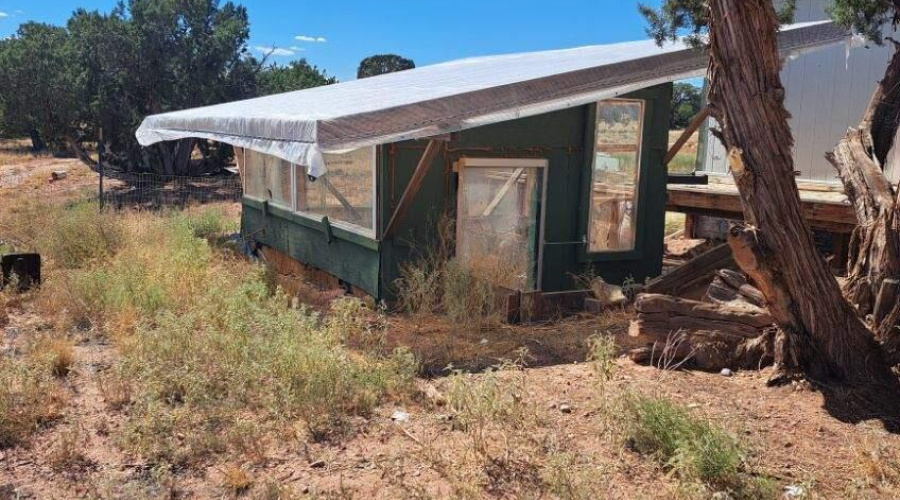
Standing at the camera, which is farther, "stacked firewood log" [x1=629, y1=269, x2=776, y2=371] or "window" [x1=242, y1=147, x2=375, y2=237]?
"window" [x1=242, y1=147, x2=375, y2=237]

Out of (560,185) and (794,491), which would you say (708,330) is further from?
(560,185)

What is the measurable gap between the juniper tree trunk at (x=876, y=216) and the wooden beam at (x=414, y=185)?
337cm

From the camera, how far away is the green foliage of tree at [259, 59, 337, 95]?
26.2 meters

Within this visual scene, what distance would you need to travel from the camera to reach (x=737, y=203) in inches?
416

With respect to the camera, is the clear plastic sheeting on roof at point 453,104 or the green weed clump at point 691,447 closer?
the green weed clump at point 691,447

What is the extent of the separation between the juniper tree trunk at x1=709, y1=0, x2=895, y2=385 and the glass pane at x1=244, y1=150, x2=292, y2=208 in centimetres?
714

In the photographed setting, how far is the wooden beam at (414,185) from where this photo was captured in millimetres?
7199

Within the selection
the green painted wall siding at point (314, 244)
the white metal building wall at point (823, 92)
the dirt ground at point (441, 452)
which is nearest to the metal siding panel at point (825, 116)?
the white metal building wall at point (823, 92)

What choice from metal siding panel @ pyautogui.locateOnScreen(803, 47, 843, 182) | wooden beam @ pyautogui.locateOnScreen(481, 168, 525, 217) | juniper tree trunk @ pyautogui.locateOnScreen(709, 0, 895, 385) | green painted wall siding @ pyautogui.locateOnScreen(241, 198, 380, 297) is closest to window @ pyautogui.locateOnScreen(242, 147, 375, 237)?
green painted wall siding @ pyautogui.locateOnScreen(241, 198, 380, 297)

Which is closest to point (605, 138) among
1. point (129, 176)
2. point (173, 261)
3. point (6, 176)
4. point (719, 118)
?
point (719, 118)

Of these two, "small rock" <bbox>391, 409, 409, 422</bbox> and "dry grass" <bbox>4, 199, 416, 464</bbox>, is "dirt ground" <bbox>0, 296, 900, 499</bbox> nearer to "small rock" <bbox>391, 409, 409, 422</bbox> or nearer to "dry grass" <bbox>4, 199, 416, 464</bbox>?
"small rock" <bbox>391, 409, 409, 422</bbox>

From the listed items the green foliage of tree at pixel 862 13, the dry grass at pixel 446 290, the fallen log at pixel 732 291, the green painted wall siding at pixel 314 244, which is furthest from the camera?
the green painted wall siding at pixel 314 244

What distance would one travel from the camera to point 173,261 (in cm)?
848

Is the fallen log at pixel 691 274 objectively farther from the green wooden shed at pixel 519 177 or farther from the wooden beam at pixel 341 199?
the wooden beam at pixel 341 199
